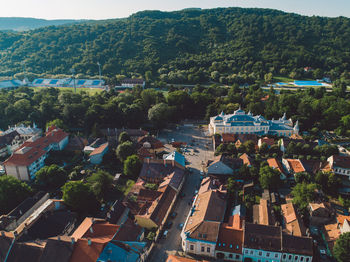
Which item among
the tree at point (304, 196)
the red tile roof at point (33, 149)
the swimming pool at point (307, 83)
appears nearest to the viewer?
the tree at point (304, 196)

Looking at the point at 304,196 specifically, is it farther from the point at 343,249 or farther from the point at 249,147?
the point at 249,147

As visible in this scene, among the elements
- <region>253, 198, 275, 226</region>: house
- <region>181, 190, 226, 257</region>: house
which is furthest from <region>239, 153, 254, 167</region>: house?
<region>181, 190, 226, 257</region>: house

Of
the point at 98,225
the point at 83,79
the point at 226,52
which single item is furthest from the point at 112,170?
the point at 226,52

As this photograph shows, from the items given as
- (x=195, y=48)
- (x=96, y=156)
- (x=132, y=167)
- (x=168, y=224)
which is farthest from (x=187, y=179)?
(x=195, y=48)

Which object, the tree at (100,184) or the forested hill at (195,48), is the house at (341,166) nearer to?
the tree at (100,184)

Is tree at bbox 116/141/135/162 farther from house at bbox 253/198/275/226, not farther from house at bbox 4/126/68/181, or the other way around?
house at bbox 253/198/275/226

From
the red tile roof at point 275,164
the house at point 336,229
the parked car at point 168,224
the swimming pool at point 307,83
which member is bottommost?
the parked car at point 168,224

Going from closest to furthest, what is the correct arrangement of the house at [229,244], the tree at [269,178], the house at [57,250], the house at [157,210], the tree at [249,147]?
the house at [57,250] < the house at [229,244] < the house at [157,210] < the tree at [269,178] < the tree at [249,147]

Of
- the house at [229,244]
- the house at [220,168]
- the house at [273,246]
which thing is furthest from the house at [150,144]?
the house at [273,246]
